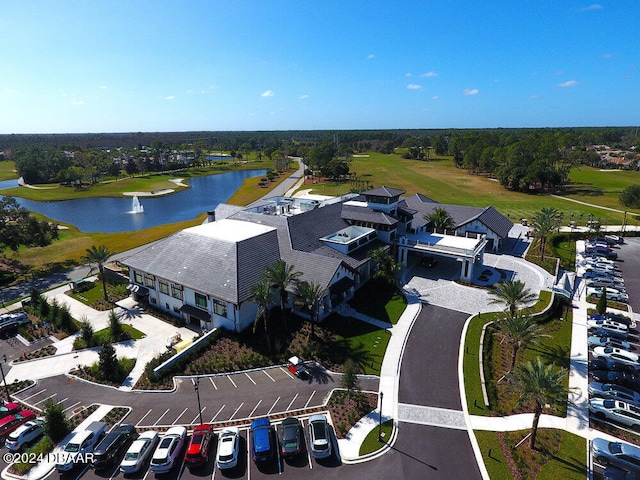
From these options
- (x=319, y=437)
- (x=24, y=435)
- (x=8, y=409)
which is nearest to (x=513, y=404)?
(x=319, y=437)

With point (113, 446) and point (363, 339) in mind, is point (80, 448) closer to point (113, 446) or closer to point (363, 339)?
point (113, 446)

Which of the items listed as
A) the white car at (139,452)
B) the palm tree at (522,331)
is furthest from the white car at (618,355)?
→ the white car at (139,452)

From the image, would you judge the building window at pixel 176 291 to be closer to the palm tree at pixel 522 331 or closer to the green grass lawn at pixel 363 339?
the green grass lawn at pixel 363 339

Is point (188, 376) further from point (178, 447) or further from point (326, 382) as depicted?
point (326, 382)

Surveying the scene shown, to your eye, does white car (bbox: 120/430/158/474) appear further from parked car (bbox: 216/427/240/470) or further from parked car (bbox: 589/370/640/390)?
parked car (bbox: 589/370/640/390)

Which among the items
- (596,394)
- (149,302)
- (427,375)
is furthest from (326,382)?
(149,302)

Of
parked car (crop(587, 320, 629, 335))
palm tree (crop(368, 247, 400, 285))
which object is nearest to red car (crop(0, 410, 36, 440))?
palm tree (crop(368, 247, 400, 285))
